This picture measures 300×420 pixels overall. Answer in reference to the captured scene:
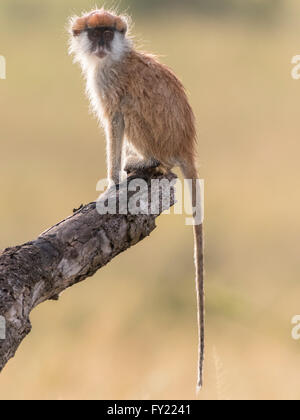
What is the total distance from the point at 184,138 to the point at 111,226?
4.35 feet

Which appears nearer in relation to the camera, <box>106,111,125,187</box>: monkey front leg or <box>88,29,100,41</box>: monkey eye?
<box>106,111,125,187</box>: monkey front leg

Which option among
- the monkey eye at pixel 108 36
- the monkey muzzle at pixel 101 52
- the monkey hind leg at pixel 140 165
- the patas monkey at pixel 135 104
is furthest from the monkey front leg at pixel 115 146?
the monkey eye at pixel 108 36

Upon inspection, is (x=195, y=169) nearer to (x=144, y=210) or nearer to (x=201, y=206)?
(x=201, y=206)

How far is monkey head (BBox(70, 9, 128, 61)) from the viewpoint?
199 inches

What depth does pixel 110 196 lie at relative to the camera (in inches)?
169

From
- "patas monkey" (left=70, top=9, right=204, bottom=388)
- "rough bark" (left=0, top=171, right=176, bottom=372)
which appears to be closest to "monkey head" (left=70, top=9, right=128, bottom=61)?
"patas monkey" (left=70, top=9, right=204, bottom=388)

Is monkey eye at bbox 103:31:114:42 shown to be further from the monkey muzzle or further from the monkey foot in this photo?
the monkey foot

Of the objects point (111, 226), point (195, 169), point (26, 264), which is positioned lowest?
point (26, 264)

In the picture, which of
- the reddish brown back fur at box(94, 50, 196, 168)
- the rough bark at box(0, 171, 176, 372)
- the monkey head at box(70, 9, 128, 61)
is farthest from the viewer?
the monkey head at box(70, 9, 128, 61)

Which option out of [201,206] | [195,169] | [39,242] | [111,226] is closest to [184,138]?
[195,169]

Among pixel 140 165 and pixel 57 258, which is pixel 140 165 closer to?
pixel 140 165

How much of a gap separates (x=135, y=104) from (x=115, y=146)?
32 cm

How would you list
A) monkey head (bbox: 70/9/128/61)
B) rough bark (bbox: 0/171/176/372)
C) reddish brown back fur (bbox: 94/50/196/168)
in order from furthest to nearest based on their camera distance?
monkey head (bbox: 70/9/128/61), reddish brown back fur (bbox: 94/50/196/168), rough bark (bbox: 0/171/176/372)

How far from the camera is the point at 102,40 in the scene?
5074 mm
